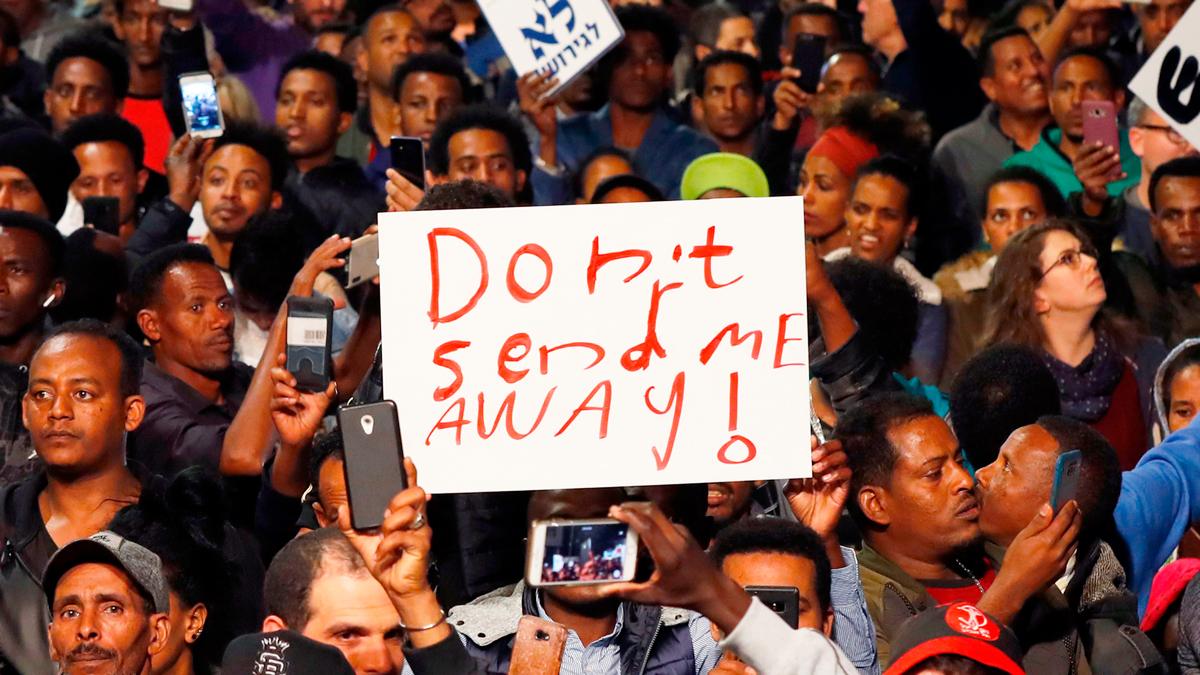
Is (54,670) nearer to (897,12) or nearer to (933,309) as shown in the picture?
(933,309)

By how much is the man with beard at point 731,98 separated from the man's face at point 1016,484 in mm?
4811

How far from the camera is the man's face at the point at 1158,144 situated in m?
8.90

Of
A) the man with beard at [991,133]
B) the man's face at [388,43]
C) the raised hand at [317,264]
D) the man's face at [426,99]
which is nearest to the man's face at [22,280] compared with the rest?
the raised hand at [317,264]

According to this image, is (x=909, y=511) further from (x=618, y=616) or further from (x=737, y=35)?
(x=737, y=35)

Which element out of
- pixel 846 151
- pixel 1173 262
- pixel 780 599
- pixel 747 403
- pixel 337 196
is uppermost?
pixel 747 403

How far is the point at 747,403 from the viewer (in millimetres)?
4652

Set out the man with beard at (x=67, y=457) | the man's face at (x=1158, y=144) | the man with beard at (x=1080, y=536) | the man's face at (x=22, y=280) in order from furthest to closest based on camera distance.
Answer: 1. the man's face at (x=1158, y=144)
2. the man's face at (x=22, y=280)
3. the man with beard at (x=67, y=457)
4. the man with beard at (x=1080, y=536)

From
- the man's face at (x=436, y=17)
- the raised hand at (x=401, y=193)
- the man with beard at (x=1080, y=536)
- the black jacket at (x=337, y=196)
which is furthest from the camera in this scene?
the man's face at (x=436, y=17)

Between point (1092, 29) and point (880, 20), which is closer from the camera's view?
point (880, 20)

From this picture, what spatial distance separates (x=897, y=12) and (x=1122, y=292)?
2.82 metres

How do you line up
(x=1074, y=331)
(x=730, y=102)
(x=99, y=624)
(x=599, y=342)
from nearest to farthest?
(x=599, y=342) → (x=99, y=624) → (x=1074, y=331) → (x=730, y=102)

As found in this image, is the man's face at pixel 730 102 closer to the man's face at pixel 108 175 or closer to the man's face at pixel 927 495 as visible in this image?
the man's face at pixel 108 175

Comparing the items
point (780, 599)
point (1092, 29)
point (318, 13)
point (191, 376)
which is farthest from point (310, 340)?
point (318, 13)

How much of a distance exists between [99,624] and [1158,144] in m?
5.50
